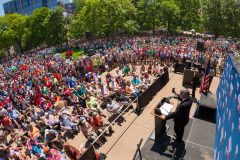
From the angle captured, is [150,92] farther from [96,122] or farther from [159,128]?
[159,128]

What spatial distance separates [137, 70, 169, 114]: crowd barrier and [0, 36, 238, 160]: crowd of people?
62 cm

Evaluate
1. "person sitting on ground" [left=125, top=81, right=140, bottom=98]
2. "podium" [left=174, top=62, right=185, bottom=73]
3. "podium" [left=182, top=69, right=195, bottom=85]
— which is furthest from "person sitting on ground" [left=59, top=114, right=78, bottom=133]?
Answer: "podium" [left=174, top=62, right=185, bottom=73]

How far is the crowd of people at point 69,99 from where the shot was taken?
33.4ft

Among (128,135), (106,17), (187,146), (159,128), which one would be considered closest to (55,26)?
(106,17)

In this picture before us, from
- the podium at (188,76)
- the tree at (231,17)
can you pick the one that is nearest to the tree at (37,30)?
the tree at (231,17)

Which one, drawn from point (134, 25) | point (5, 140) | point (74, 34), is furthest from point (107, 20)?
point (5, 140)

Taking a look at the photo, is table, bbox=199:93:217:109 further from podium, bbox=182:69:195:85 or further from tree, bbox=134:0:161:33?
tree, bbox=134:0:161:33

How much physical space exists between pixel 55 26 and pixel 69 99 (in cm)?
3395

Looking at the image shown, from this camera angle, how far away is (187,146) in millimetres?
7684

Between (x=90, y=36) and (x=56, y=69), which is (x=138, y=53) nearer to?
(x=56, y=69)

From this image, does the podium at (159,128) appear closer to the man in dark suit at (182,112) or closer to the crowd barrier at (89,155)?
the man in dark suit at (182,112)

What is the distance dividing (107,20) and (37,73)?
63.9ft

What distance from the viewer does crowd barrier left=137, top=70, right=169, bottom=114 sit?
12092 millimetres

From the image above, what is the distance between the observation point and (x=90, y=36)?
42.6 meters
